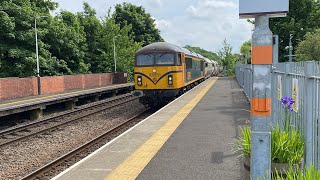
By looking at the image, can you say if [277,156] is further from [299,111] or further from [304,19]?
[304,19]

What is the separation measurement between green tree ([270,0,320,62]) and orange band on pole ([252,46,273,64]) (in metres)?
38.2

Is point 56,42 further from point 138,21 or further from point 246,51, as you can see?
point 246,51

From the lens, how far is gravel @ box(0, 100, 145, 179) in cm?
927

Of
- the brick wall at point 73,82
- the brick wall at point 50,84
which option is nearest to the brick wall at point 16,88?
the brick wall at point 50,84

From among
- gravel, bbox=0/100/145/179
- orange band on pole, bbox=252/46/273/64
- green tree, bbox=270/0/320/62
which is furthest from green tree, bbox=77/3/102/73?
orange band on pole, bbox=252/46/273/64

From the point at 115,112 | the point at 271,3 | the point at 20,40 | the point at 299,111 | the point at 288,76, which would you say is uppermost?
the point at 20,40

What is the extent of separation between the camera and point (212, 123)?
11.5 m

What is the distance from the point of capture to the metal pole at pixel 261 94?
384 cm

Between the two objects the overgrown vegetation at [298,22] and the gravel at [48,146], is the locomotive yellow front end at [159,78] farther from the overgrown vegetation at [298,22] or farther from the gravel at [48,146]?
the overgrown vegetation at [298,22]

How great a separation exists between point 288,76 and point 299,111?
1.15 meters

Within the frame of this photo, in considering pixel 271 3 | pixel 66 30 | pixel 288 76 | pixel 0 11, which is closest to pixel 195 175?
pixel 288 76

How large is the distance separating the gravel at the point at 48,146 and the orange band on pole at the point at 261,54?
21.7 feet

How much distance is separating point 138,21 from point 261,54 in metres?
63.3

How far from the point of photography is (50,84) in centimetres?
2841
